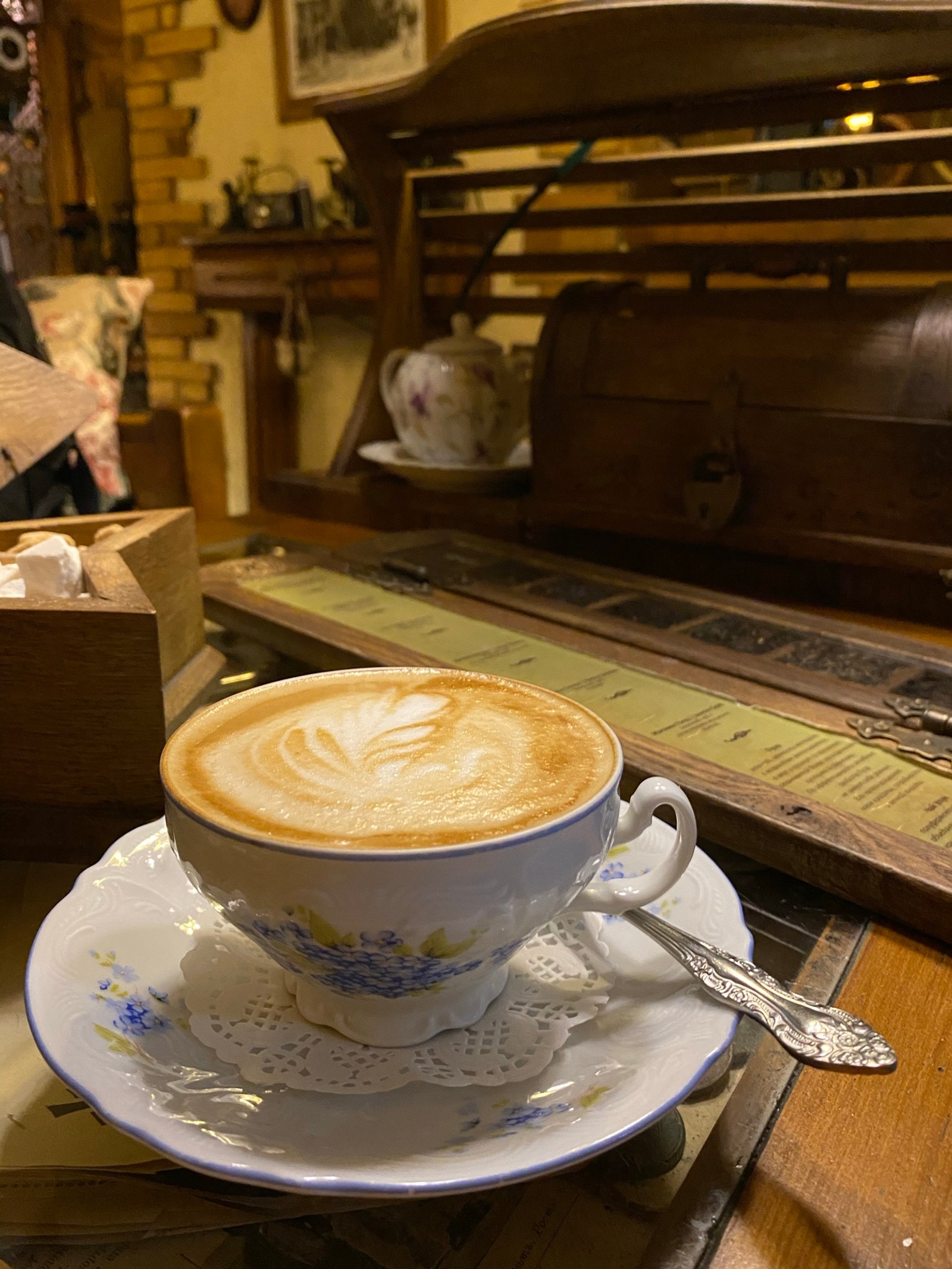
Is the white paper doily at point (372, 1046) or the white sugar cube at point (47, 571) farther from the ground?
the white sugar cube at point (47, 571)

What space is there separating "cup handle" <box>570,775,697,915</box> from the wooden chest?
670 millimetres

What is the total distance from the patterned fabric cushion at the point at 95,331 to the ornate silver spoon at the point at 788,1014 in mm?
1975

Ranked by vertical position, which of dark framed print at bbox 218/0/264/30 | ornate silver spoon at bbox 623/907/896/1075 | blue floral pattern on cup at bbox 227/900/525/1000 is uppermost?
dark framed print at bbox 218/0/264/30

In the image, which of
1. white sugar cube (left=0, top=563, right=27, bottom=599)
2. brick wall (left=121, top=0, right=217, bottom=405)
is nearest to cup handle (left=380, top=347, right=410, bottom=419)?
white sugar cube (left=0, top=563, right=27, bottom=599)

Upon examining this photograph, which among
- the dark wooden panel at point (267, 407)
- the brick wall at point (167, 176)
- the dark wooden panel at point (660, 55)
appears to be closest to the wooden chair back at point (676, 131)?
the dark wooden panel at point (660, 55)

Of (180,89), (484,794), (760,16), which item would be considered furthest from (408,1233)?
(180,89)

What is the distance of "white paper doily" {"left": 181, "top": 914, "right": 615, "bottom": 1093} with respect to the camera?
1.22 ft

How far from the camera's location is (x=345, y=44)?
2486 mm

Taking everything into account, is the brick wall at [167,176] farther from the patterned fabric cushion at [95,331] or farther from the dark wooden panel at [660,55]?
the dark wooden panel at [660,55]

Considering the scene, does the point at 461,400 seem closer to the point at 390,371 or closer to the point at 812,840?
the point at 390,371

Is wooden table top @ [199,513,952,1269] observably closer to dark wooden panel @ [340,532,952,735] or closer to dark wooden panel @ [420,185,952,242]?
dark wooden panel @ [340,532,952,735]

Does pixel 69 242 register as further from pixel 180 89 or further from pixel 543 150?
pixel 543 150

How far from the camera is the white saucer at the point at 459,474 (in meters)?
1.31

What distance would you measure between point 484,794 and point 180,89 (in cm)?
330
